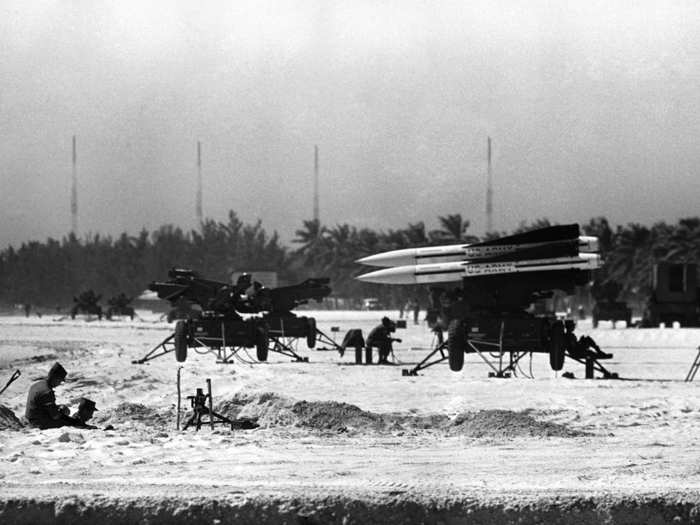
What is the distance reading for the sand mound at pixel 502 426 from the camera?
13133 mm

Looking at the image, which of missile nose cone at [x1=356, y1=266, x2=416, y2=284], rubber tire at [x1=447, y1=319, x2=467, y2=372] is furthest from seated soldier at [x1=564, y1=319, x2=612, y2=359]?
missile nose cone at [x1=356, y1=266, x2=416, y2=284]

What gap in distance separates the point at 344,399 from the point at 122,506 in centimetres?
918

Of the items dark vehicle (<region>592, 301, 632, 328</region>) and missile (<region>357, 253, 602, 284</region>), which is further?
dark vehicle (<region>592, 301, 632, 328</region>)

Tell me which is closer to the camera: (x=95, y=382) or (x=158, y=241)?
(x=95, y=382)

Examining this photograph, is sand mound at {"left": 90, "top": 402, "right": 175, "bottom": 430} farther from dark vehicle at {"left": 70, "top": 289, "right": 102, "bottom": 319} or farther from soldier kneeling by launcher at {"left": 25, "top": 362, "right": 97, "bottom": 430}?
dark vehicle at {"left": 70, "top": 289, "right": 102, "bottom": 319}

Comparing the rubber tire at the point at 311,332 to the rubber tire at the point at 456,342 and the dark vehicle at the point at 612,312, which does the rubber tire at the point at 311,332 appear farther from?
the dark vehicle at the point at 612,312

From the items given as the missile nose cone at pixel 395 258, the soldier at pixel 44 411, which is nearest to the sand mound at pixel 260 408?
the soldier at pixel 44 411

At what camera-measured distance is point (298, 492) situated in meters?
8.30

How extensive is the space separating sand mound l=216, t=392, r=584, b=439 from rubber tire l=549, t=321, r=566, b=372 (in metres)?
6.42

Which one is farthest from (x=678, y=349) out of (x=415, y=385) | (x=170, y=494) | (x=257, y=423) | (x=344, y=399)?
(x=170, y=494)

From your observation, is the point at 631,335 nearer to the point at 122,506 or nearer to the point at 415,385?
the point at 415,385

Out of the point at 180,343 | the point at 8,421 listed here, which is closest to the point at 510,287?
the point at 180,343

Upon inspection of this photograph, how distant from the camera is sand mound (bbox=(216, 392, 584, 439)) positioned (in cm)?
1336

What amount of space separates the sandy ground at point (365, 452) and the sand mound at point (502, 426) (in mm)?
37
